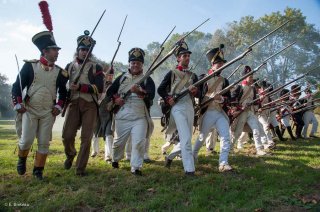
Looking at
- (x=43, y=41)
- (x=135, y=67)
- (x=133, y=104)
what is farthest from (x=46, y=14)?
(x=133, y=104)

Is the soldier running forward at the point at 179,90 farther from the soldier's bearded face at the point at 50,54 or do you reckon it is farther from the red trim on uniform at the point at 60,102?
the soldier's bearded face at the point at 50,54

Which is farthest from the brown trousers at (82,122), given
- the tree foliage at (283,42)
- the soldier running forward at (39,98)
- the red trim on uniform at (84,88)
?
the tree foliage at (283,42)

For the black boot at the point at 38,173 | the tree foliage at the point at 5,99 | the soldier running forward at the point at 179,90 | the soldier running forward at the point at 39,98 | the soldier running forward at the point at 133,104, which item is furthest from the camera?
the tree foliage at the point at 5,99

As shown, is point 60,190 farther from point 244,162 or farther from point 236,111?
point 236,111

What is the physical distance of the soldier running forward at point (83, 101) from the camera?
6.96m

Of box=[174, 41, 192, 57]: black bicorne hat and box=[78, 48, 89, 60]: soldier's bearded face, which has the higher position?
box=[174, 41, 192, 57]: black bicorne hat

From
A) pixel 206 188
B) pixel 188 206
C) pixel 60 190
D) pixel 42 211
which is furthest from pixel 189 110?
pixel 42 211

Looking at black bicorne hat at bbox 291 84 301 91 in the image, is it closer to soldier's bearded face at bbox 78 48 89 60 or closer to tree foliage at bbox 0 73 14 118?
soldier's bearded face at bbox 78 48 89 60

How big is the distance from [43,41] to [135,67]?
1.88m

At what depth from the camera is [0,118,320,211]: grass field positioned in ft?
17.3

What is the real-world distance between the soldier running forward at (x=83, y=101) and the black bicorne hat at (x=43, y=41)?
1.82 feet

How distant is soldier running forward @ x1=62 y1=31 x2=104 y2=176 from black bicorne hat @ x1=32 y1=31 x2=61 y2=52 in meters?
0.55

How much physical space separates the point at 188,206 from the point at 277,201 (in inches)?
53.4

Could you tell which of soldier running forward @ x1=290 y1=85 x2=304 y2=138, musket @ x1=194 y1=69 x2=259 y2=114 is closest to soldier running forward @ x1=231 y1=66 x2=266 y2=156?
musket @ x1=194 y1=69 x2=259 y2=114
